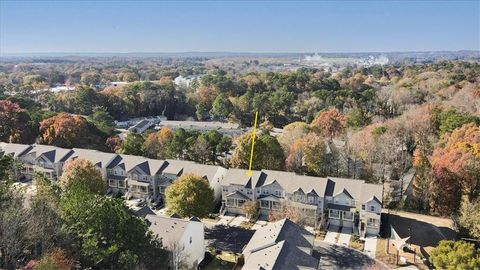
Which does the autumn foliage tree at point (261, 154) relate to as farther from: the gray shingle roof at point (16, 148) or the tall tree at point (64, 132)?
the gray shingle roof at point (16, 148)

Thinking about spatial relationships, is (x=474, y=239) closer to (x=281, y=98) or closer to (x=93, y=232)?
(x=93, y=232)

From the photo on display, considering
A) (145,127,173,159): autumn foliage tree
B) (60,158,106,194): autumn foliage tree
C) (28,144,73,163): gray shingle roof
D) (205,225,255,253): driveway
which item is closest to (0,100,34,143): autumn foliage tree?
(28,144,73,163): gray shingle roof

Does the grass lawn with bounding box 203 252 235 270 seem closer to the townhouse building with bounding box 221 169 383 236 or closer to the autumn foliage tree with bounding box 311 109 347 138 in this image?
the townhouse building with bounding box 221 169 383 236

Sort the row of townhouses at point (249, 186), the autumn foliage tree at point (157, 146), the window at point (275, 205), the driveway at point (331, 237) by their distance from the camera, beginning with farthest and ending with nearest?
the autumn foliage tree at point (157, 146) → the window at point (275, 205) → the row of townhouses at point (249, 186) → the driveway at point (331, 237)

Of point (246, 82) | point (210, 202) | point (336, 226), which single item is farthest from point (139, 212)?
point (246, 82)

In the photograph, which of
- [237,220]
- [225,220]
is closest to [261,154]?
[237,220]

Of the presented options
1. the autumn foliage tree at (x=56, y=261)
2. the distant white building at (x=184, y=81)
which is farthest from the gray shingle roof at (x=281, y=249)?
the distant white building at (x=184, y=81)

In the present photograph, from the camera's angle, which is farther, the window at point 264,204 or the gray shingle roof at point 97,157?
the gray shingle roof at point 97,157
